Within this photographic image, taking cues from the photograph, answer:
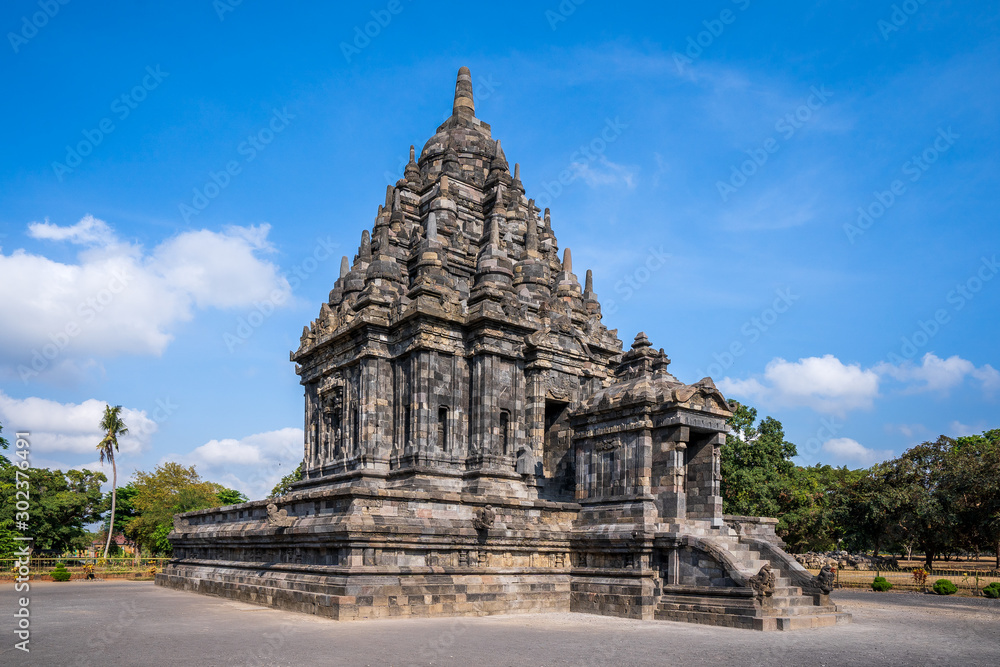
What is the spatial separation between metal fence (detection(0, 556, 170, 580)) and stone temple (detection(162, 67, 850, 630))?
7.66 m

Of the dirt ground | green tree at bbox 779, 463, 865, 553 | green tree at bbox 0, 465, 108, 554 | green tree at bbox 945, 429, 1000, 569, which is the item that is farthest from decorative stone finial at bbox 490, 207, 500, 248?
green tree at bbox 0, 465, 108, 554

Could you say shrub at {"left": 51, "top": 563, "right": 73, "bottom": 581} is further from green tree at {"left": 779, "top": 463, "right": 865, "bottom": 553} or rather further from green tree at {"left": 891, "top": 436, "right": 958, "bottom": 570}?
green tree at {"left": 891, "top": 436, "right": 958, "bottom": 570}

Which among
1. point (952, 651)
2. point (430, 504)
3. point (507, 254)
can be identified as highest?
point (507, 254)

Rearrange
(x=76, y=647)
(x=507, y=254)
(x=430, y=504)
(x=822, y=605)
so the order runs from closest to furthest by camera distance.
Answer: (x=76, y=647) < (x=822, y=605) < (x=430, y=504) < (x=507, y=254)

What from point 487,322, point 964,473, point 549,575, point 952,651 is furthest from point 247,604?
point 964,473

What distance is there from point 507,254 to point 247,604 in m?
14.2

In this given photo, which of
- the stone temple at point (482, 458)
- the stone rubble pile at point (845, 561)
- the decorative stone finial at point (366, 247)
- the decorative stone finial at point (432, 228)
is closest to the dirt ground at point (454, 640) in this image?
the stone temple at point (482, 458)

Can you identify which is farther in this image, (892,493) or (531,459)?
(892,493)

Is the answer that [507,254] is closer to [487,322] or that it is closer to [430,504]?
[487,322]

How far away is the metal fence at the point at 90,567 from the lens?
111 feet

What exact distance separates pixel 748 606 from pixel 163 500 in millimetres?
45866

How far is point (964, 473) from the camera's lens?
128 ft

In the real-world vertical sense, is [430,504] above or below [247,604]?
above

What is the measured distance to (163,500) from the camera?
52781mm
